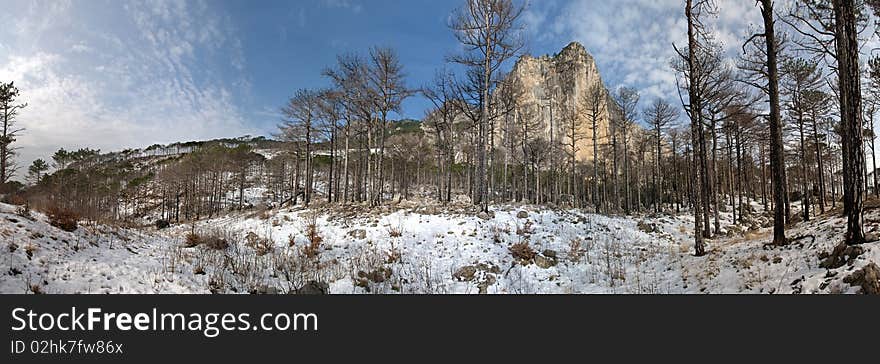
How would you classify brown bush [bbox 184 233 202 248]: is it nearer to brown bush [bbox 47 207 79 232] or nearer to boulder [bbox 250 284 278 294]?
brown bush [bbox 47 207 79 232]

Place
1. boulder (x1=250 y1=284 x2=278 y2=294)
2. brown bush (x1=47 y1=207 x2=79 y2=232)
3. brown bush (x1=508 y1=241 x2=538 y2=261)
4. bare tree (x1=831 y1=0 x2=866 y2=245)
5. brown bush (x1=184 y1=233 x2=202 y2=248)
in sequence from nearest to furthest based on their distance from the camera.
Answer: bare tree (x1=831 y1=0 x2=866 y2=245), boulder (x1=250 y1=284 x2=278 y2=294), brown bush (x1=47 y1=207 x2=79 y2=232), brown bush (x1=184 y1=233 x2=202 y2=248), brown bush (x1=508 y1=241 x2=538 y2=261)

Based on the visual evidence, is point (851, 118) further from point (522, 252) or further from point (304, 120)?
point (304, 120)

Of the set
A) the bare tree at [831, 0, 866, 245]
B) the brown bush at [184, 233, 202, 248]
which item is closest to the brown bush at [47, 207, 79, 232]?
the brown bush at [184, 233, 202, 248]

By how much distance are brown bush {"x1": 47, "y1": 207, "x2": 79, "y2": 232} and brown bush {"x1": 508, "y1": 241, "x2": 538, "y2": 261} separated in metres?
10.6

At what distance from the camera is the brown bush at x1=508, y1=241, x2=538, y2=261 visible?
1013 centimetres

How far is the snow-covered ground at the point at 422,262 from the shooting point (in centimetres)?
568

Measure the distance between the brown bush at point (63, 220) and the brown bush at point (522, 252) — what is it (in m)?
10.6

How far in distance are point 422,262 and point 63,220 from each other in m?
8.09

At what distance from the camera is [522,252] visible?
10281 mm

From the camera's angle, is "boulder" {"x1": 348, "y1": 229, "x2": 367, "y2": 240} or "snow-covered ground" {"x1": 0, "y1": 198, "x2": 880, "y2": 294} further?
"boulder" {"x1": 348, "y1": 229, "x2": 367, "y2": 240}

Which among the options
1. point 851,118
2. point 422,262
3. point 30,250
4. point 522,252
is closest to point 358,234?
point 422,262

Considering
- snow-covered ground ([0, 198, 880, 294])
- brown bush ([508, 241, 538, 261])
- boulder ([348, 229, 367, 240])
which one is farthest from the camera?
boulder ([348, 229, 367, 240])

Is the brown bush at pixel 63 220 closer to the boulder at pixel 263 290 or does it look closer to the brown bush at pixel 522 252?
the boulder at pixel 263 290

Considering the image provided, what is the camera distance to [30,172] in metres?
47.4
